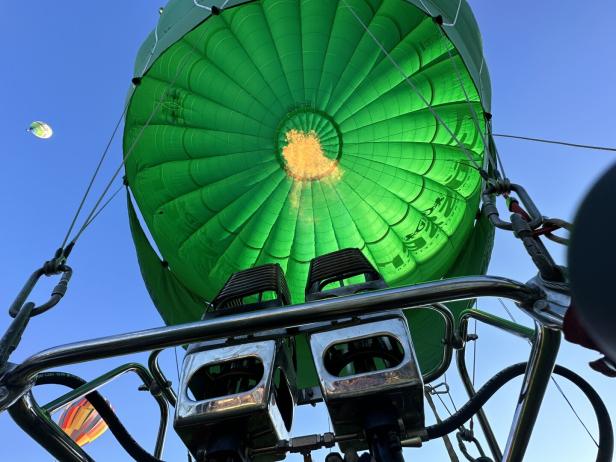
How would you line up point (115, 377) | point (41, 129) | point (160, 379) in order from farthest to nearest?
point (41, 129) → point (160, 379) → point (115, 377)

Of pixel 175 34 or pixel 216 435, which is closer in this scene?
pixel 216 435

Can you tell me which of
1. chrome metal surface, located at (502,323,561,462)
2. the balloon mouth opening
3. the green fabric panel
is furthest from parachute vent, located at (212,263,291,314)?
the balloon mouth opening

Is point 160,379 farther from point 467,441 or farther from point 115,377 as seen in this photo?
point 467,441

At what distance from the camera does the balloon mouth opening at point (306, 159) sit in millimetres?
4867

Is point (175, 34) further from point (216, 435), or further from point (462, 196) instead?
point (216, 435)

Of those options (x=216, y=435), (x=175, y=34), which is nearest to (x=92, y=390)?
(x=216, y=435)

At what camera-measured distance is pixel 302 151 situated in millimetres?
4918

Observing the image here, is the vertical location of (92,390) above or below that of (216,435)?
above

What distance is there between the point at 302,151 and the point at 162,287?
1820 millimetres

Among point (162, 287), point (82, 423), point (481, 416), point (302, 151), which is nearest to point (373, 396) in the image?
point (481, 416)

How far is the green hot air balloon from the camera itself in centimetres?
447

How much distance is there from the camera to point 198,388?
141cm

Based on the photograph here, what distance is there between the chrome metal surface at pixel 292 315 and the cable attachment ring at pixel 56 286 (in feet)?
1.04

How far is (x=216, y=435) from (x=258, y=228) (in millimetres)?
3802
